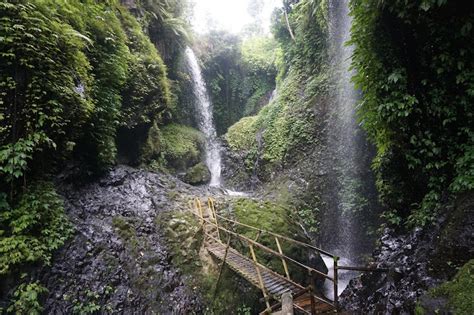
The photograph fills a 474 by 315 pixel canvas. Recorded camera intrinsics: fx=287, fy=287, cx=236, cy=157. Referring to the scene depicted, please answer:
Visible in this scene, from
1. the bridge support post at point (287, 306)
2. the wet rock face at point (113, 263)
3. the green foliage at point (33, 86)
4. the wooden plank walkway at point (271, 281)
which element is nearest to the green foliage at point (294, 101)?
the wet rock face at point (113, 263)

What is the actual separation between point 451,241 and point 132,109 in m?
10.1

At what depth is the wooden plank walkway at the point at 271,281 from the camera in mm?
4957

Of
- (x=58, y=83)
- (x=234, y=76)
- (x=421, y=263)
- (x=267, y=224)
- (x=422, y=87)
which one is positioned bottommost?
(x=267, y=224)

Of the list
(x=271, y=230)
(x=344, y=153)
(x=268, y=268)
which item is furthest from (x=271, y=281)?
(x=344, y=153)

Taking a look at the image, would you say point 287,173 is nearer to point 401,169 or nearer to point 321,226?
point 321,226

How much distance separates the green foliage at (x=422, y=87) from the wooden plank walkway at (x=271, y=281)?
2.52m

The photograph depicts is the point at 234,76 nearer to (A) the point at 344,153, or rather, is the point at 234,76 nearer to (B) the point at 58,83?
(A) the point at 344,153

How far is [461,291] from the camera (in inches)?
135

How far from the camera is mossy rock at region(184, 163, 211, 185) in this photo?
45.3 feet

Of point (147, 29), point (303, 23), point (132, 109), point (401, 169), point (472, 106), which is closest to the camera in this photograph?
point (472, 106)

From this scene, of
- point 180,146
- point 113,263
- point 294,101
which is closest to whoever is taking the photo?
point 113,263

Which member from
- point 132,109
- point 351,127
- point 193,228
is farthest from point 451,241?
point 132,109

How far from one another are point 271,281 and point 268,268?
98 centimetres

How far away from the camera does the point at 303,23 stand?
15.7 m
